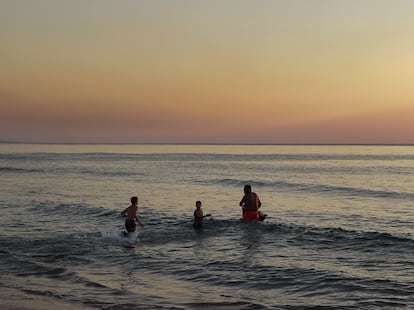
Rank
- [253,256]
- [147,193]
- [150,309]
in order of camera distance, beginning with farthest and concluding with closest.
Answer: [147,193]
[253,256]
[150,309]

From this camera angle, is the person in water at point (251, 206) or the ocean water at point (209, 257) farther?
the person in water at point (251, 206)

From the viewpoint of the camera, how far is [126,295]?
10.4 metres

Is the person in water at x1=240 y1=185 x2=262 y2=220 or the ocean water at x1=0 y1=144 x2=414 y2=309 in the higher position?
the person in water at x1=240 y1=185 x2=262 y2=220

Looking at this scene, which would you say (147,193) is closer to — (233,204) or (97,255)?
(233,204)

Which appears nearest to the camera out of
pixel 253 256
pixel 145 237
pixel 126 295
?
pixel 126 295

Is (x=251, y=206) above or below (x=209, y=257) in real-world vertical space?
above

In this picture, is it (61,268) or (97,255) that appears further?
(97,255)

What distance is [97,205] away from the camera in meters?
27.8

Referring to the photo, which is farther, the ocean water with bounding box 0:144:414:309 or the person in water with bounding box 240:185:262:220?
the person in water with bounding box 240:185:262:220

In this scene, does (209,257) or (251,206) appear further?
(251,206)

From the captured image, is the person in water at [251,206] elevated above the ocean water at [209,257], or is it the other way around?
the person in water at [251,206]

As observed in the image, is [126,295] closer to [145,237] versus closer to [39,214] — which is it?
[145,237]

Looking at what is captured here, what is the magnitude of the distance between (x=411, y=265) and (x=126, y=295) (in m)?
Answer: 7.81

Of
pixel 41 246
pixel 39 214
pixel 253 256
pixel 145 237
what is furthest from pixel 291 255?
pixel 39 214
